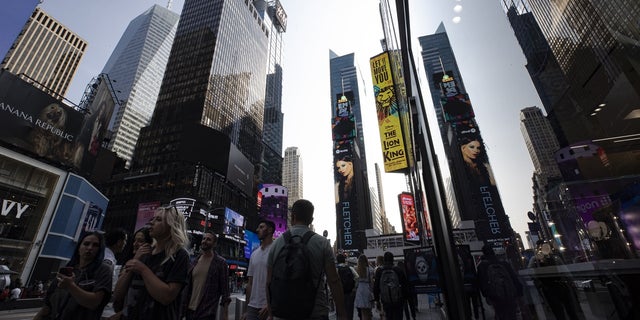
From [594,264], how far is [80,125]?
32.3 meters

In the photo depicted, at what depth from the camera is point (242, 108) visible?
79562 millimetres

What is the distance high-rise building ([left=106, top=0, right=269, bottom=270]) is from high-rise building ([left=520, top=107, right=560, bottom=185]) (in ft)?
122

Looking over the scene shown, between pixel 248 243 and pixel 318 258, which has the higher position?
pixel 248 243

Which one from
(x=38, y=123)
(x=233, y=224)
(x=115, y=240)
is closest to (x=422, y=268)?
(x=115, y=240)

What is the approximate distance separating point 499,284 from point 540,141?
4.03 m

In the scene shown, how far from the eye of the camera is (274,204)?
202 feet

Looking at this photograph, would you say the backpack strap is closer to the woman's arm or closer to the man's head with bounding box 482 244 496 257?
the woman's arm

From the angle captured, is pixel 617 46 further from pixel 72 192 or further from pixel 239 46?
pixel 239 46

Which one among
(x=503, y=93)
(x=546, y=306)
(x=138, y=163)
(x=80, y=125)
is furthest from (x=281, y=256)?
(x=138, y=163)

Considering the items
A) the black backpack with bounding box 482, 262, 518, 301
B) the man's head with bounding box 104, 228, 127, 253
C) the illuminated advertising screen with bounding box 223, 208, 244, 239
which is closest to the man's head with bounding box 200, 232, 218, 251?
the man's head with bounding box 104, 228, 127, 253

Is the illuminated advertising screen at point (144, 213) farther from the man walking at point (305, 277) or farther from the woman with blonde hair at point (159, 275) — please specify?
the man walking at point (305, 277)

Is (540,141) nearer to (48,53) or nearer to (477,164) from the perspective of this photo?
(477,164)

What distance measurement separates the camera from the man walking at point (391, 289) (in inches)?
212

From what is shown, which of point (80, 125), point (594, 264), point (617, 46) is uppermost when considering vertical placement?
point (80, 125)
